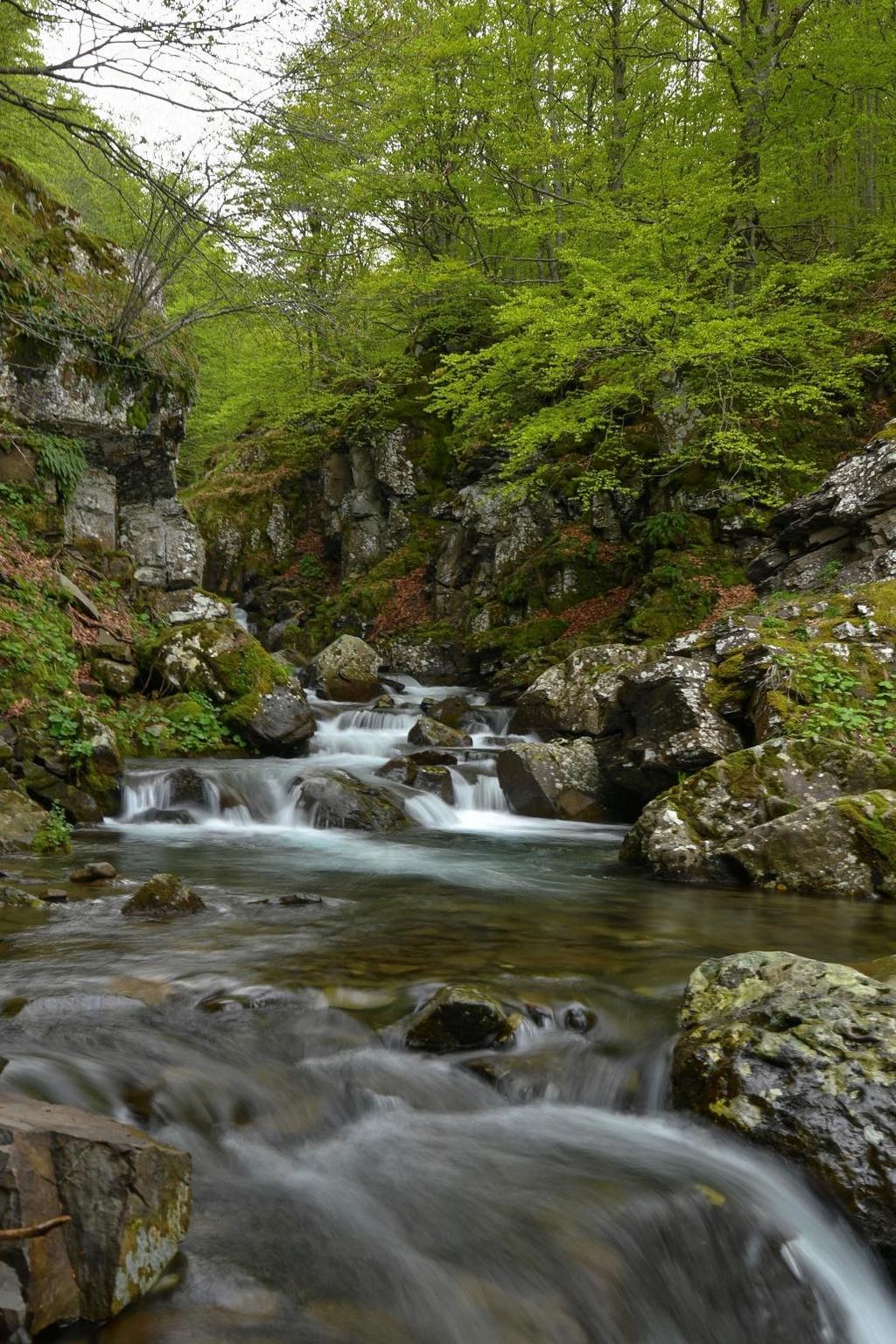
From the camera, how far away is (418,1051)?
3.61 m

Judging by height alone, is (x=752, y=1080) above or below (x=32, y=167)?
below

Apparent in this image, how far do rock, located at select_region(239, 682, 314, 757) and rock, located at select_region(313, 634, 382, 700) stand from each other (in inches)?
138

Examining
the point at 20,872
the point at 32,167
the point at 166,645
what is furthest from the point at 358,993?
the point at 32,167

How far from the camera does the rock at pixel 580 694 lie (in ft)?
34.6

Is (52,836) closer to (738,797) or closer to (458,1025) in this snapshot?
(458,1025)

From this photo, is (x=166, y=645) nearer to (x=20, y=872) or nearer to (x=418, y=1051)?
(x=20, y=872)

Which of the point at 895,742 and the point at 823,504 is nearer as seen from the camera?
the point at 895,742

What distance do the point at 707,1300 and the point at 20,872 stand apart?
18.0 feet

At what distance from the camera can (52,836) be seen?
279 inches

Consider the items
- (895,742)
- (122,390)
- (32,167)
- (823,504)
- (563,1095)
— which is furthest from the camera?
(32,167)

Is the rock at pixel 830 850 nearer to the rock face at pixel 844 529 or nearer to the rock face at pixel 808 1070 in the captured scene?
the rock face at pixel 808 1070

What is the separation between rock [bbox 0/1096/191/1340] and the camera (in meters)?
1.88

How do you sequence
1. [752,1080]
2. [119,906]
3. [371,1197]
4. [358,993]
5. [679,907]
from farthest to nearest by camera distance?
[679,907] → [119,906] → [358,993] → [752,1080] → [371,1197]

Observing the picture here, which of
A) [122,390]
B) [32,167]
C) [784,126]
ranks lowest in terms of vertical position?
[122,390]
